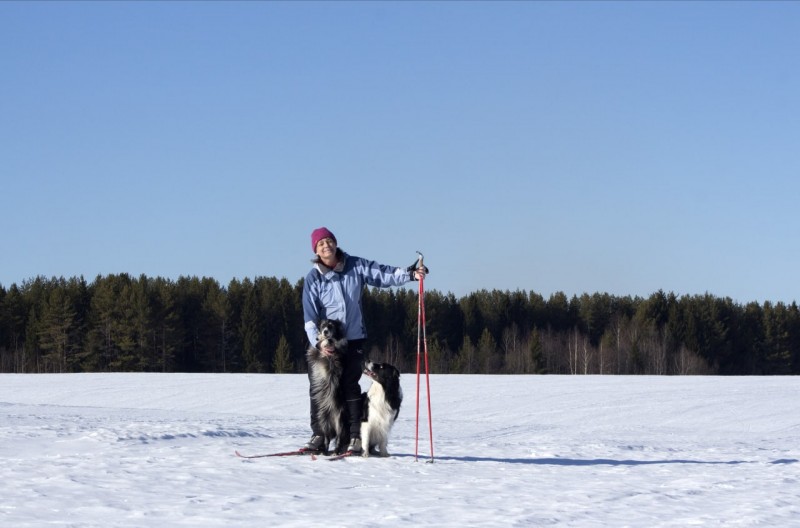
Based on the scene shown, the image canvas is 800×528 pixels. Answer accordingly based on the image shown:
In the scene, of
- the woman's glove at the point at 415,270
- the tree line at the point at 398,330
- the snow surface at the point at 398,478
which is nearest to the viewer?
the snow surface at the point at 398,478

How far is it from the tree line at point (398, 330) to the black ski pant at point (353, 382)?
4810 cm

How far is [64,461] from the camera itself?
25.9ft

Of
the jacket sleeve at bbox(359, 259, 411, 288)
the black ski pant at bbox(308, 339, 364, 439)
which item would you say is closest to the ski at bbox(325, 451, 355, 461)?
the black ski pant at bbox(308, 339, 364, 439)

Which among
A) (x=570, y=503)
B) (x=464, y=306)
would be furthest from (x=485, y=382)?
(x=464, y=306)

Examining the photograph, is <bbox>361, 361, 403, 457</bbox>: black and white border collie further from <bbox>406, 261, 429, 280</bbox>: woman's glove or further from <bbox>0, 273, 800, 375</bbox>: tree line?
<bbox>0, 273, 800, 375</bbox>: tree line

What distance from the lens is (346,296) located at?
8742 mm

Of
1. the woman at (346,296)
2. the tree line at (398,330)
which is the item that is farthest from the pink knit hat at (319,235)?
the tree line at (398,330)

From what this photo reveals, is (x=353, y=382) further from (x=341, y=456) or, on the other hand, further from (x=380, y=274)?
(x=380, y=274)

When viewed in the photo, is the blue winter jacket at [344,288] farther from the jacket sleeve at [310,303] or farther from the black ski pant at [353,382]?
the black ski pant at [353,382]

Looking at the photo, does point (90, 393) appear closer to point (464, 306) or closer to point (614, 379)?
point (614, 379)

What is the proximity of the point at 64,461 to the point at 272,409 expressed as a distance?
12.4 m

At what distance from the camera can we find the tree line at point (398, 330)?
6581 cm

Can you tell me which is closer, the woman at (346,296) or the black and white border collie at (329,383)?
the black and white border collie at (329,383)

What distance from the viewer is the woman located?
873cm
